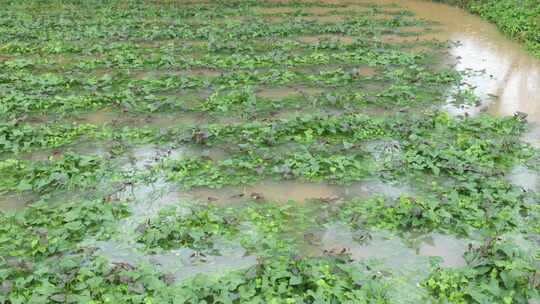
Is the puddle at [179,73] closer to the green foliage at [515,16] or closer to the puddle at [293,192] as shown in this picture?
the puddle at [293,192]

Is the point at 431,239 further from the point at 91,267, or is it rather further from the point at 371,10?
the point at 371,10

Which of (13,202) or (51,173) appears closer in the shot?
(13,202)

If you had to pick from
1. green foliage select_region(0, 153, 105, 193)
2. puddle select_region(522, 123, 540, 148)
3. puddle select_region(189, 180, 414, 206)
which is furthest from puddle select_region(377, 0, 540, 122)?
green foliage select_region(0, 153, 105, 193)

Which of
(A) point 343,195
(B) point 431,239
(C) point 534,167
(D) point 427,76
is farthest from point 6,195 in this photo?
(D) point 427,76

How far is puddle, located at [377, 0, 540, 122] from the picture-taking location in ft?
30.9

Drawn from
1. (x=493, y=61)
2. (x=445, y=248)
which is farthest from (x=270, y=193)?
(x=493, y=61)

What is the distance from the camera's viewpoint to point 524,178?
21.3 feet

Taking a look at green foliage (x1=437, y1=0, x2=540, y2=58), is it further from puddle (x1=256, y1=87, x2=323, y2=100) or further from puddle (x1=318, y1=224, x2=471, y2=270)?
puddle (x1=318, y1=224, x2=471, y2=270)

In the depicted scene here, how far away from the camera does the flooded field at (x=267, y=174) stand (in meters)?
4.61

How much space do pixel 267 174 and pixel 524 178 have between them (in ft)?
11.0

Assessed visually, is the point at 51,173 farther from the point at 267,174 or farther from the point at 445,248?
the point at 445,248

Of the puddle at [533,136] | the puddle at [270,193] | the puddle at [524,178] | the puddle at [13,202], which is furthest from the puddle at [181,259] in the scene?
the puddle at [533,136]

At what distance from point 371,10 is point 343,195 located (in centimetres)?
1333

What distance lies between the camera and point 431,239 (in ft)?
17.4
